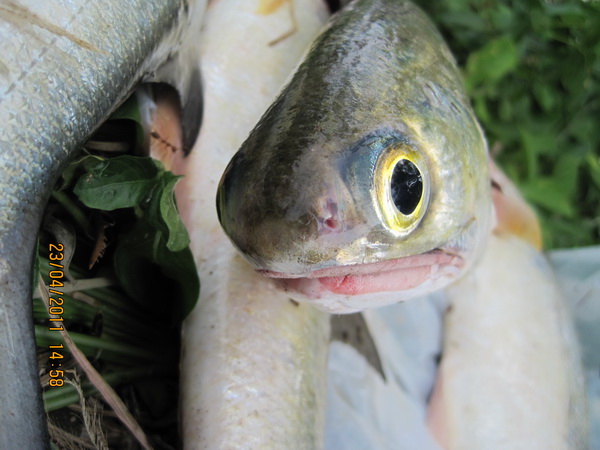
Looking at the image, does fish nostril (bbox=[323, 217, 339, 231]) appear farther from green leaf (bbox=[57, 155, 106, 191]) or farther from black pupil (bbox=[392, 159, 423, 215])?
green leaf (bbox=[57, 155, 106, 191])

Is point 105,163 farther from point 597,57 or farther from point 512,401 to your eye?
point 597,57

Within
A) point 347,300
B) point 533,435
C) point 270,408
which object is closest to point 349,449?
point 270,408

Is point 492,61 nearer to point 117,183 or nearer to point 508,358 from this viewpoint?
point 508,358

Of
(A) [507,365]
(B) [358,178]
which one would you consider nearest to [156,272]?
(B) [358,178]

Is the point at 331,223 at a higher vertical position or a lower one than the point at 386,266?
higher

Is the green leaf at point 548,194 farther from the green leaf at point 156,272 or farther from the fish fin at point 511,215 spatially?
the green leaf at point 156,272
